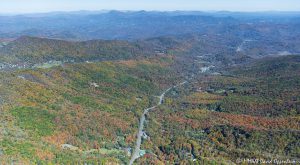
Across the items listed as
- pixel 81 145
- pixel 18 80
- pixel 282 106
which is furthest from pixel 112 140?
pixel 282 106

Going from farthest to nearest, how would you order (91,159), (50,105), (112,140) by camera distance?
(50,105) → (112,140) → (91,159)

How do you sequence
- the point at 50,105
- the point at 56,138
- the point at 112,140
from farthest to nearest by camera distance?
the point at 50,105 → the point at 112,140 → the point at 56,138

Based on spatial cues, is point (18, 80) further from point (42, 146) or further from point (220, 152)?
point (220, 152)

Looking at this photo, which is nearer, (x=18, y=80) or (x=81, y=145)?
(x=81, y=145)

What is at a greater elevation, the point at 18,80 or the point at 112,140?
the point at 18,80

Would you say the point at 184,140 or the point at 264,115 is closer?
the point at 184,140

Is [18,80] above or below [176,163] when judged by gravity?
above

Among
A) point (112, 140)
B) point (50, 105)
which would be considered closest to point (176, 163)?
point (112, 140)

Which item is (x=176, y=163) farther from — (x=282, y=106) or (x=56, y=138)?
(x=282, y=106)

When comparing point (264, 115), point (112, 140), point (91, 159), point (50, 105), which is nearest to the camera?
point (91, 159)
